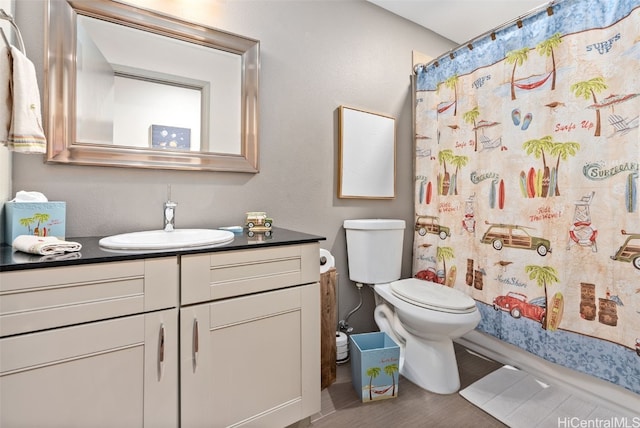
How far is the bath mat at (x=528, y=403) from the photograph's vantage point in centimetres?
136

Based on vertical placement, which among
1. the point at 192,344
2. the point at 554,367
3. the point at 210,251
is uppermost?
the point at 210,251

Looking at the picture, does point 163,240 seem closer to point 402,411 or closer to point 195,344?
point 195,344

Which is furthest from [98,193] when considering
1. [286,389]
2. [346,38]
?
[346,38]

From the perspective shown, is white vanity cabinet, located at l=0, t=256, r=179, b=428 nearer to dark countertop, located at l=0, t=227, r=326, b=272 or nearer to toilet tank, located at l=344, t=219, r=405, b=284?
dark countertop, located at l=0, t=227, r=326, b=272

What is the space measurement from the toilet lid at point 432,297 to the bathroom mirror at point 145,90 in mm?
1105

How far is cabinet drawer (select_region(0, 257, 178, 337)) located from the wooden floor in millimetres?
951

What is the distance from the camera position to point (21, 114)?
959 mm

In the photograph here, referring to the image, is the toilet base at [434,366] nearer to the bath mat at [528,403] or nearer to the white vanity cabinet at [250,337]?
the bath mat at [528,403]

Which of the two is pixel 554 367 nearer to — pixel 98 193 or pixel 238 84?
pixel 238 84

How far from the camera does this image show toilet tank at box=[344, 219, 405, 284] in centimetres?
192

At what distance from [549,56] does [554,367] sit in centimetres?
164

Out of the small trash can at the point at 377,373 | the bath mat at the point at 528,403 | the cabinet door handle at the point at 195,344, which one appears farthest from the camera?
the small trash can at the point at 377,373

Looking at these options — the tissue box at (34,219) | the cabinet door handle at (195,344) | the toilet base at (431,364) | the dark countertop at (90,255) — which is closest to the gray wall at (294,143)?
the tissue box at (34,219)

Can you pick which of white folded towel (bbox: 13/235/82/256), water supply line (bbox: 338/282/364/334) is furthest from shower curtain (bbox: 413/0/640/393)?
white folded towel (bbox: 13/235/82/256)
